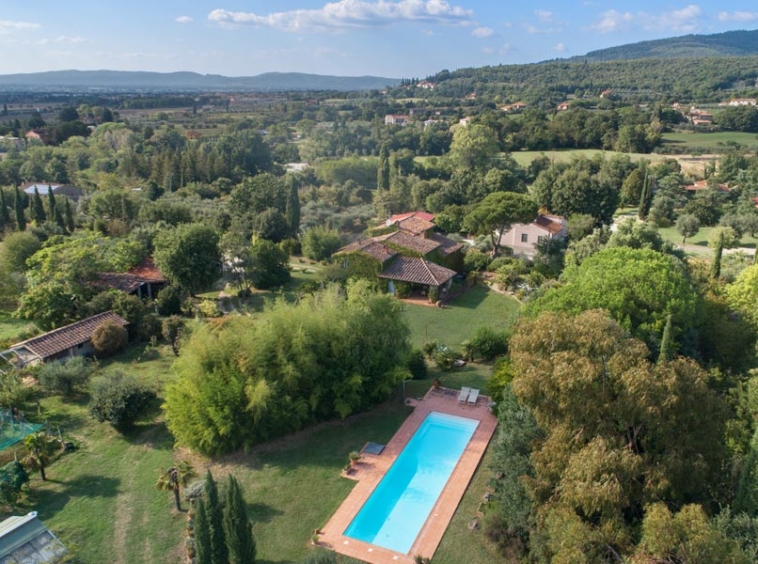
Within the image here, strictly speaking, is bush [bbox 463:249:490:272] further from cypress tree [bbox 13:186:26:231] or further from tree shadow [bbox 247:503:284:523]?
cypress tree [bbox 13:186:26:231]

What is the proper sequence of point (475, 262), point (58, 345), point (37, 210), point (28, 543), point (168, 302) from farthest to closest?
point (37, 210) < point (475, 262) < point (168, 302) < point (58, 345) < point (28, 543)

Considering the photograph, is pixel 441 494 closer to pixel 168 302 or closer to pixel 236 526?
pixel 236 526

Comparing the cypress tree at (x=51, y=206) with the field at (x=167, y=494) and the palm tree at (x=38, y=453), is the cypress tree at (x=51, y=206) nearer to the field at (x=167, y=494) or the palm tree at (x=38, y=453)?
the field at (x=167, y=494)

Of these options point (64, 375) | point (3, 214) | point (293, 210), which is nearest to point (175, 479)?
point (64, 375)

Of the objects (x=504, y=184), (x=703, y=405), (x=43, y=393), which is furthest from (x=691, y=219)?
(x=43, y=393)

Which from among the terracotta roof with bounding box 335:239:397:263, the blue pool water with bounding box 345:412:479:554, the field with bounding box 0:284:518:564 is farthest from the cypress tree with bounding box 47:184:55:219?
the blue pool water with bounding box 345:412:479:554

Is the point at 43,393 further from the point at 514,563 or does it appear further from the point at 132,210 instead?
the point at 132,210

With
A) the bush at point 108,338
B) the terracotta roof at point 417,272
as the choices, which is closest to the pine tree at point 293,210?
the terracotta roof at point 417,272
